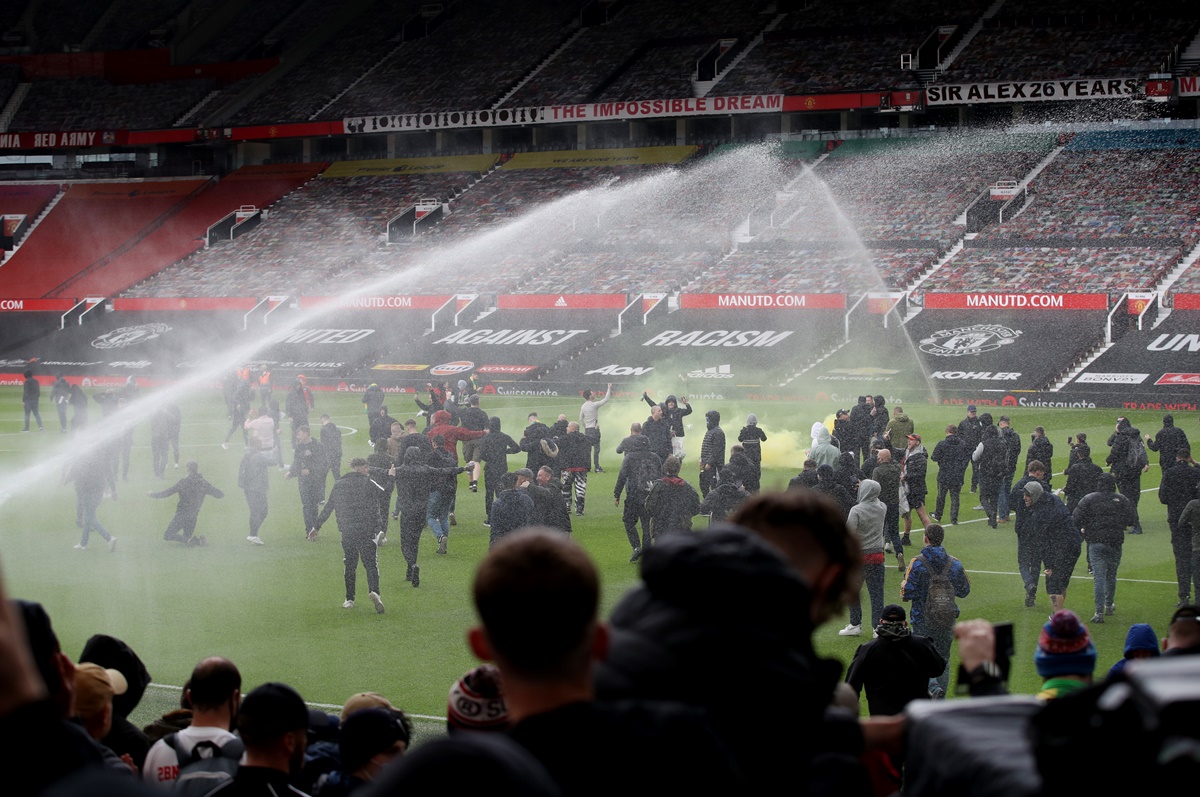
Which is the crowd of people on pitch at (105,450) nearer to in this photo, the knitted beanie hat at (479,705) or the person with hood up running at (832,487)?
the person with hood up running at (832,487)

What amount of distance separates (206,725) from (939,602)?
6865 millimetres

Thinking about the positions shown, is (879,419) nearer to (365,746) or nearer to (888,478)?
(888,478)

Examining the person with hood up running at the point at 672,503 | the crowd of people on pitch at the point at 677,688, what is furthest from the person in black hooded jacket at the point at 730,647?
the person with hood up running at the point at 672,503

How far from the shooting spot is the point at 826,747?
9.73 feet

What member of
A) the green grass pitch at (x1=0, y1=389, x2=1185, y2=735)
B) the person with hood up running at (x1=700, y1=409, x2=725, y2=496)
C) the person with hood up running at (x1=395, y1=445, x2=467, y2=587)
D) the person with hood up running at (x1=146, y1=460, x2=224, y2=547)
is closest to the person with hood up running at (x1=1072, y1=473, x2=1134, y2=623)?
the green grass pitch at (x1=0, y1=389, x2=1185, y2=735)

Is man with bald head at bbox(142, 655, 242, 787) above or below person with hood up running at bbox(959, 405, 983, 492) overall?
below

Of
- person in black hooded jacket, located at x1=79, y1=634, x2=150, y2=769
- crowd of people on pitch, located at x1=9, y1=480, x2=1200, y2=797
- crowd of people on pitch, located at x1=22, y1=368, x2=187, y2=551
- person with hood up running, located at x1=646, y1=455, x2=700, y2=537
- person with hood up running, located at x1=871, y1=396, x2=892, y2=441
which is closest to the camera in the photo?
crowd of people on pitch, located at x1=9, y1=480, x2=1200, y2=797

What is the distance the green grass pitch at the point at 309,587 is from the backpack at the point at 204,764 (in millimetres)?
4949

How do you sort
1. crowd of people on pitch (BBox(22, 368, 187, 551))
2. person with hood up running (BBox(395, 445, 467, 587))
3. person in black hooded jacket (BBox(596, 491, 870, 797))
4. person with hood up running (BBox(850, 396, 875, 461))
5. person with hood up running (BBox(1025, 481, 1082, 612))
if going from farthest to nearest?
person with hood up running (BBox(850, 396, 875, 461))
crowd of people on pitch (BBox(22, 368, 187, 551))
person with hood up running (BBox(395, 445, 467, 587))
person with hood up running (BBox(1025, 481, 1082, 612))
person in black hooded jacket (BBox(596, 491, 870, 797))

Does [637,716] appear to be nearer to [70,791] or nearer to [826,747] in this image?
[826,747]

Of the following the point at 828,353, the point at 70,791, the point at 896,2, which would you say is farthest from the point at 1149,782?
the point at 896,2

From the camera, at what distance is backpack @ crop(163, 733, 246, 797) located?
4.71 m

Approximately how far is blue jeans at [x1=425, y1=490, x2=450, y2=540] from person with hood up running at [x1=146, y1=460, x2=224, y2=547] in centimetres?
265

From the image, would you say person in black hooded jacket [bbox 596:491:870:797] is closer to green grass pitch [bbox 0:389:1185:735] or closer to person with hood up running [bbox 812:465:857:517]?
green grass pitch [bbox 0:389:1185:735]
